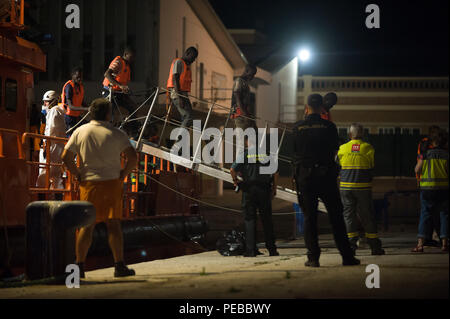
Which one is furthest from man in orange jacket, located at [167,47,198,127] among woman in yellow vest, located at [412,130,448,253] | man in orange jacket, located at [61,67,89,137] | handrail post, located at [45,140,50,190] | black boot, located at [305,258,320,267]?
black boot, located at [305,258,320,267]

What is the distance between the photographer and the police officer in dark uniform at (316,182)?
877 cm

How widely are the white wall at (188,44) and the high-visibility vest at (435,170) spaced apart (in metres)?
17.3

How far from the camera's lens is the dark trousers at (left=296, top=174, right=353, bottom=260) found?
28.8ft

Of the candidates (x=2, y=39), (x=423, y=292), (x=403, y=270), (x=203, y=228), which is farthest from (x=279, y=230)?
(x=423, y=292)

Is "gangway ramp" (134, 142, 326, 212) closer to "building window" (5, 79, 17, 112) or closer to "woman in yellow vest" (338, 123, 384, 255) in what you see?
"woman in yellow vest" (338, 123, 384, 255)

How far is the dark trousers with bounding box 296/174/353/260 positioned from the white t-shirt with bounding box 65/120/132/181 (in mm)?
2148

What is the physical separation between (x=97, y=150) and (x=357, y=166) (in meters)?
4.24

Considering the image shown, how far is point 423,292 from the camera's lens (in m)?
6.53

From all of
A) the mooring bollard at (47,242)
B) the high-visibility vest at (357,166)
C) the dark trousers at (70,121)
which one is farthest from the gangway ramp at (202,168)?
the mooring bollard at (47,242)

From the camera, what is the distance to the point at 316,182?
28.8 ft

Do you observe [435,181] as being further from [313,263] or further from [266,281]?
[266,281]

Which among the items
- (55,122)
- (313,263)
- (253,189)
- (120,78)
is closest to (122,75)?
(120,78)

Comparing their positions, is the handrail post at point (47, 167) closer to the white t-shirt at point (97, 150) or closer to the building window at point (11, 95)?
the building window at point (11, 95)
